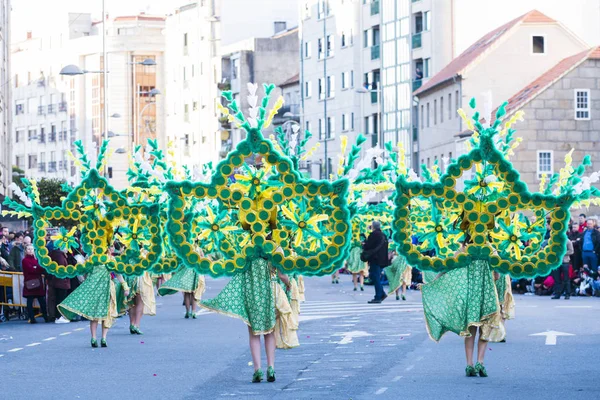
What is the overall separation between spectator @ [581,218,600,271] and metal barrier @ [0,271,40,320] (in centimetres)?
1167

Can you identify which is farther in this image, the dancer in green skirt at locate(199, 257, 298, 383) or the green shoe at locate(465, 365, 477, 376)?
the green shoe at locate(465, 365, 477, 376)

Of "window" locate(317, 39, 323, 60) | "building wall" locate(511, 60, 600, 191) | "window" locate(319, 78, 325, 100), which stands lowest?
"building wall" locate(511, 60, 600, 191)

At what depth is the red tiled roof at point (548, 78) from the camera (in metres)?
61.5

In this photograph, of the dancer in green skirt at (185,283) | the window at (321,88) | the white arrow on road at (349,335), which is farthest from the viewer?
the window at (321,88)

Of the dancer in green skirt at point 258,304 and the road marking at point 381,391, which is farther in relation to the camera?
the dancer in green skirt at point 258,304

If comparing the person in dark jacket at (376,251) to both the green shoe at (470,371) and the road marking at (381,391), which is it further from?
the road marking at (381,391)

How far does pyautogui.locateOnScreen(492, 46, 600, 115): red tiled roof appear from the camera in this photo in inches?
2421

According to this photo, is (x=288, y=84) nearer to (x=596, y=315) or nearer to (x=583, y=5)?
(x=583, y=5)

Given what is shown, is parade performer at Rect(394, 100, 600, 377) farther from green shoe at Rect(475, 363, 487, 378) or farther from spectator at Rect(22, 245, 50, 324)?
spectator at Rect(22, 245, 50, 324)

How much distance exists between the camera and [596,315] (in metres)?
25.3

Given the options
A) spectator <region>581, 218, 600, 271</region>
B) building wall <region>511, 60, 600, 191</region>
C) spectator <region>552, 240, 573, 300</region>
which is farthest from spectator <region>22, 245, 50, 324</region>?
building wall <region>511, 60, 600, 191</region>

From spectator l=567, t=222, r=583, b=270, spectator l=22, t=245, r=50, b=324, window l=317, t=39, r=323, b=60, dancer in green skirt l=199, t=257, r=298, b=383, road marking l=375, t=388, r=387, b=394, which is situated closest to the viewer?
road marking l=375, t=388, r=387, b=394

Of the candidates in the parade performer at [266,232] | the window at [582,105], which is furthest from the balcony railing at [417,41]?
the parade performer at [266,232]

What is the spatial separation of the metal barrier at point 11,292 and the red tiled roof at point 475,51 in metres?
43.4
